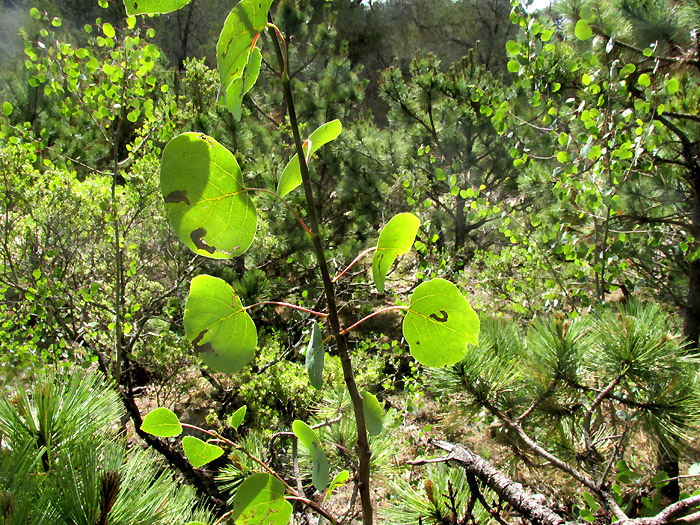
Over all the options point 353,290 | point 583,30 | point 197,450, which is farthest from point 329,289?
point 353,290

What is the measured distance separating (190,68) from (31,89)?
0.95 metres

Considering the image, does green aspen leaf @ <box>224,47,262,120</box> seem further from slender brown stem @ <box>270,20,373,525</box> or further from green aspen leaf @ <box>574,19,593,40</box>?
green aspen leaf @ <box>574,19,593,40</box>

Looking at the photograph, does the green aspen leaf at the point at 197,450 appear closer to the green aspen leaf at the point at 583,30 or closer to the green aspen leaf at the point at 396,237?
the green aspen leaf at the point at 396,237

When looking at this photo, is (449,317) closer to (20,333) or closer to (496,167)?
(20,333)

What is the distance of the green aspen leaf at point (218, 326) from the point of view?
205 millimetres

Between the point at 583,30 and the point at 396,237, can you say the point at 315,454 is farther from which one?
the point at 583,30

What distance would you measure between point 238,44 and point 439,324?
0.16 metres

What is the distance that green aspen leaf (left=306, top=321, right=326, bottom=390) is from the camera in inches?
8.3

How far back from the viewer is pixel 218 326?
0.70 ft

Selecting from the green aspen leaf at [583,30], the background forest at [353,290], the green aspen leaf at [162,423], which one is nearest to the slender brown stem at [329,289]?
the background forest at [353,290]

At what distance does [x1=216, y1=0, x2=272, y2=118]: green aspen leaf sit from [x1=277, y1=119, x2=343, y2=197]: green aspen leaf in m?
0.05

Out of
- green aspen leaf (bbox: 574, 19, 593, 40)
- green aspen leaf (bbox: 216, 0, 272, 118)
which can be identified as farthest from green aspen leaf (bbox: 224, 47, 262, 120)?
green aspen leaf (bbox: 574, 19, 593, 40)

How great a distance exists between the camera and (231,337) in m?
0.22

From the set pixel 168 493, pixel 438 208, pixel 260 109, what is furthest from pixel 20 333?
pixel 438 208
